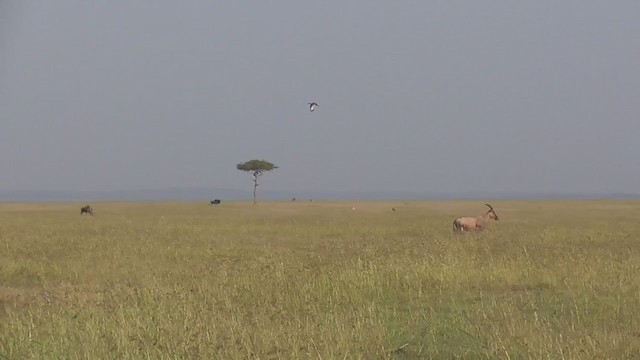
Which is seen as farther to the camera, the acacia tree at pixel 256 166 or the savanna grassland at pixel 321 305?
the acacia tree at pixel 256 166

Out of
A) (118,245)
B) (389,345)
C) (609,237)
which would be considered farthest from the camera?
(609,237)

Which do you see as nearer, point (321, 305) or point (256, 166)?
point (321, 305)

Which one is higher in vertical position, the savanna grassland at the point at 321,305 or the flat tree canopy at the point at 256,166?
the flat tree canopy at the point at 256,166

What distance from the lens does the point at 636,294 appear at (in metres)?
10.0

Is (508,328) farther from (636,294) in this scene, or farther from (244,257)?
(244,257)

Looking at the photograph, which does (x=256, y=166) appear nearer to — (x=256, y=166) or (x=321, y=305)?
(x=256, y=166)

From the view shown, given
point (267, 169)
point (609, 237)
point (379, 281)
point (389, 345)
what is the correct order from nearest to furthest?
1. point (389, 345)
2. point (379, 281)
3. point (609, 237)
4. point (267, 169)

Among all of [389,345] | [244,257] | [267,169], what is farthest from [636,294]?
[267,169]

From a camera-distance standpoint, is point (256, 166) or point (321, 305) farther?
point (256, 166)

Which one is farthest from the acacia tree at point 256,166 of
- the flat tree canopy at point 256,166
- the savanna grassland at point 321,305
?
the savanna grassland at point 321,305

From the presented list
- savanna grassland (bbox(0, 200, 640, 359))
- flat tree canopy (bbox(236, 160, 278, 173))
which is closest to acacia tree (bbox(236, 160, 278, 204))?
flat tree canopy (bbox(236, 160, 278, 173))

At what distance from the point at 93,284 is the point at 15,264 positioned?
371 centimetres

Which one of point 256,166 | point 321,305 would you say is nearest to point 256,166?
point 256,166

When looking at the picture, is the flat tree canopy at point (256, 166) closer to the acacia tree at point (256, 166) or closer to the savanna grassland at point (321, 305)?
the acacia tree at point (256, 166)
